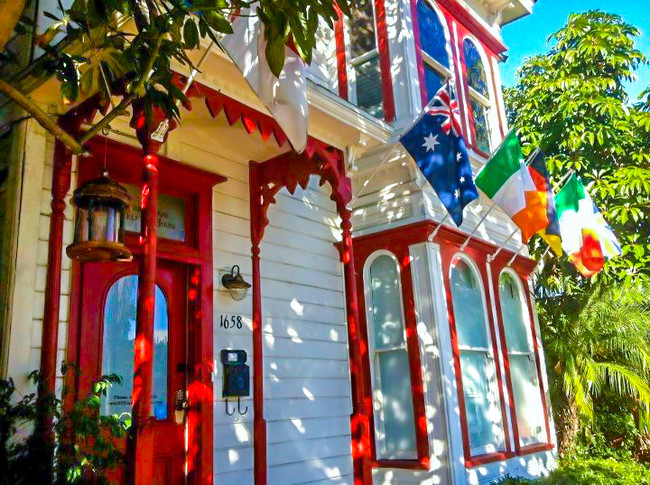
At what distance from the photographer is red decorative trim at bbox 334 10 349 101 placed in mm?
8232

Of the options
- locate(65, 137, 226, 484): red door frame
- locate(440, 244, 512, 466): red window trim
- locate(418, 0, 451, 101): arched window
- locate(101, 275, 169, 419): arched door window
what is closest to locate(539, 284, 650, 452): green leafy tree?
locate(440, 244, 512, 466): red window trim

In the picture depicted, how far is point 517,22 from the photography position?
424 inches

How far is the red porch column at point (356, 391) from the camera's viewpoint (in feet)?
16.8

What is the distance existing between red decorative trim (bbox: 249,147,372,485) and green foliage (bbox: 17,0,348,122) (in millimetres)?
2042

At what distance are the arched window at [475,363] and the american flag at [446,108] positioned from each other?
1.81 m

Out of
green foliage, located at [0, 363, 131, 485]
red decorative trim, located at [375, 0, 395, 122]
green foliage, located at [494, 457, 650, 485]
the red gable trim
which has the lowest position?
green foliage, located at [494, 457, 650, 485]

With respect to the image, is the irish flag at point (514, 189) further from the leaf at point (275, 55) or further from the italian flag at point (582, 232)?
the leaf at point (275, 55)

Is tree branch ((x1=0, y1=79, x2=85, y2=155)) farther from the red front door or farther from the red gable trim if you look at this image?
the red gable trim

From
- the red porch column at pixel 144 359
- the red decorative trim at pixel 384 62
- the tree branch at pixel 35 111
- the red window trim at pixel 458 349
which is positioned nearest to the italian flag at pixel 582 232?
the red window trim at pixel 458 349

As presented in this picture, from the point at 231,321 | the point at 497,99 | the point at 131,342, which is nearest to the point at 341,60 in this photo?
the point at 497,99

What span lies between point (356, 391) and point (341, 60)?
4984 mm

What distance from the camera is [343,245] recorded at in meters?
5.72

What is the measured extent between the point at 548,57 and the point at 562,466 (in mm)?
9577

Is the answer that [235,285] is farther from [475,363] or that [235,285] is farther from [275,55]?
[475,363]
